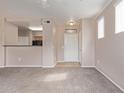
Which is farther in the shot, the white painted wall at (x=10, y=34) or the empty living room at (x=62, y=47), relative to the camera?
the white painted wall at (x=10, y=34)

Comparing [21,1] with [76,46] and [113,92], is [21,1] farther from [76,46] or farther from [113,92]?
[76,46]

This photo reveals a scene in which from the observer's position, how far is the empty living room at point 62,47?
371 centimetres

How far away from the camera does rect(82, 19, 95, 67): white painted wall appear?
280 inches

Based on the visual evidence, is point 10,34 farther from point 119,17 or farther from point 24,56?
point 119,17

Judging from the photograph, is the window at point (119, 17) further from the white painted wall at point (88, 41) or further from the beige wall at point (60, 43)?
the beige wall at point (60, 43)

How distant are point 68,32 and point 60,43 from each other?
3.10 feet

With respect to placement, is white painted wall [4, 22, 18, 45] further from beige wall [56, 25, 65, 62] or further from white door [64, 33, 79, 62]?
white door [64, 33, 79, 62]

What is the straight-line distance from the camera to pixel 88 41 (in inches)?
281

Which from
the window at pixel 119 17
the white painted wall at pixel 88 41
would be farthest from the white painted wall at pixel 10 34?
the window at pixel 119 17

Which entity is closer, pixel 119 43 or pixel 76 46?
pixel 119 43

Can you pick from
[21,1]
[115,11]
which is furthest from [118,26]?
[21,1]

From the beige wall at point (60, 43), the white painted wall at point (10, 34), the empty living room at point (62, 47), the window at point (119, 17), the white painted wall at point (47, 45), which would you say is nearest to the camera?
the window at point (119, 17)

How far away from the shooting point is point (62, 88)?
11.6 ft

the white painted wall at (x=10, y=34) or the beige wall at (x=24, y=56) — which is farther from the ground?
the white painted wall at (x=10, y=34)
